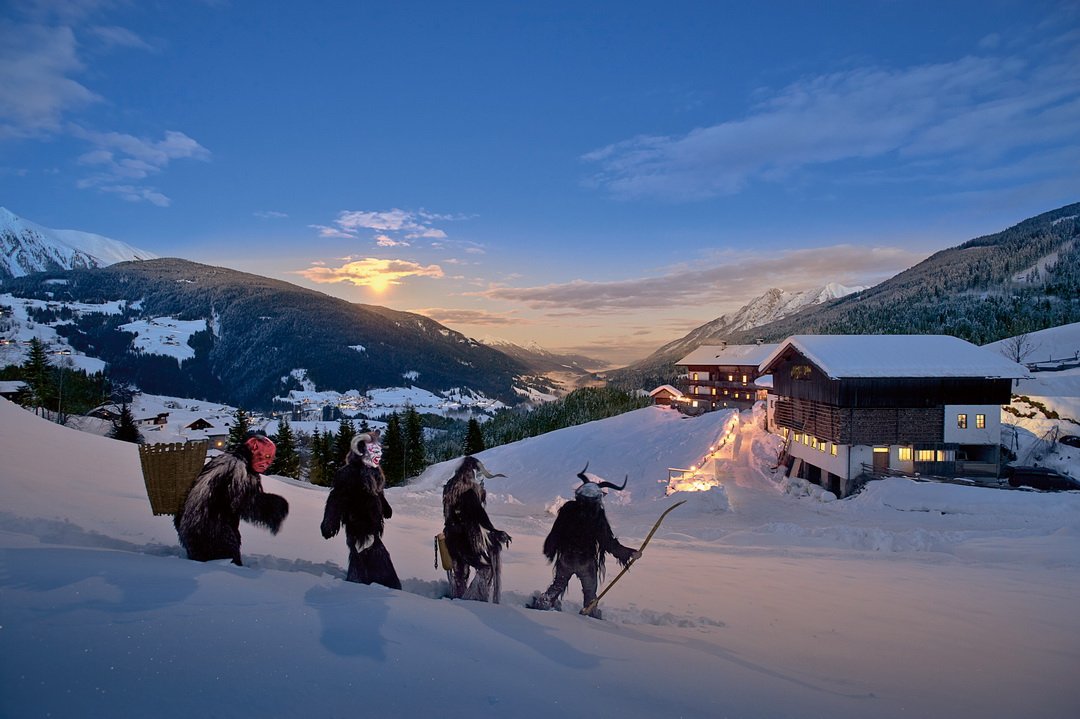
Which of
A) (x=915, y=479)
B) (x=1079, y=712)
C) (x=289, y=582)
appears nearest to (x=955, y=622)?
(x=1079, y=712)

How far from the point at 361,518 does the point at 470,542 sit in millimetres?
1240

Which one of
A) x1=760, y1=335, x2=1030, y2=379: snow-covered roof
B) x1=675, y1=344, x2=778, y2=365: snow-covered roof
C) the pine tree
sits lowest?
the pine tree

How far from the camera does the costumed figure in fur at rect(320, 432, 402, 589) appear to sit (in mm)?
5684

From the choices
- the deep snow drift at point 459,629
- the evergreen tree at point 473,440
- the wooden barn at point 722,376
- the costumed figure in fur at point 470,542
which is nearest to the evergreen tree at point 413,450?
the evergreen tree at point 473,440

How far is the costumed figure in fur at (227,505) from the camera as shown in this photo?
5301 mm

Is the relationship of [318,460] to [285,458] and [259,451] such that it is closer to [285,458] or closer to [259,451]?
[285,458]

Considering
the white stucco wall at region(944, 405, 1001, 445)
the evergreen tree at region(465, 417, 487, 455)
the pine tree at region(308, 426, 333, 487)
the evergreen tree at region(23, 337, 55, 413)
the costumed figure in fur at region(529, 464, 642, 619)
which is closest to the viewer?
the costumed figure in fur at region(529, 464, 642, 619)

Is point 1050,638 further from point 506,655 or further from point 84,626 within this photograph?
point 84,626

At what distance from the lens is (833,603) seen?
24.3 feet

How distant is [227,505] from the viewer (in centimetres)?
541

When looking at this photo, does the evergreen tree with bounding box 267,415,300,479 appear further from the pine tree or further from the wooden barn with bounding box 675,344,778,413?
→ the wooden barn with bounding box 675,344,778,413

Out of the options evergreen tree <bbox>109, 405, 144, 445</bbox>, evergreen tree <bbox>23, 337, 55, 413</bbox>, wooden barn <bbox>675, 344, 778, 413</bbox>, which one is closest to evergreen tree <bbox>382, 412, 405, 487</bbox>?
evergreen tree <bbox>109, 405, 144, 445</bbox>

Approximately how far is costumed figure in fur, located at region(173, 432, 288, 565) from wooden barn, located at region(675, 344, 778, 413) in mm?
55320

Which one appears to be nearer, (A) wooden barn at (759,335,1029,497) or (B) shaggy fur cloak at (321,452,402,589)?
(B) shaggy fur cloak at (321,452,402,589)
